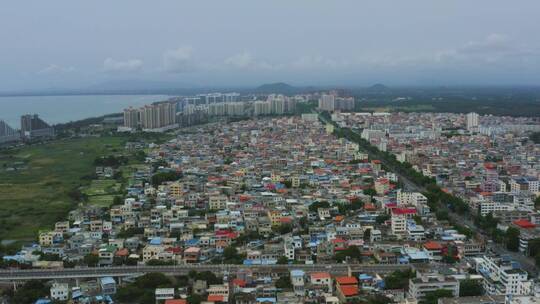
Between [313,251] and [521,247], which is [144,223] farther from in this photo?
[521,247]

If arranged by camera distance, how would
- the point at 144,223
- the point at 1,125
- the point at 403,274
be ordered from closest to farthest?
the point at 403,274
the point at 144,223
the point at 1,125

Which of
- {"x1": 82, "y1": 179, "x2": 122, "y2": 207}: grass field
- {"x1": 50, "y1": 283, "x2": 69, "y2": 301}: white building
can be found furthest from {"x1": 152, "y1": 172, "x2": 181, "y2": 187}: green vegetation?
{"x1": 50, "y1": 283, "x2": 69, "y2": 301}: white building

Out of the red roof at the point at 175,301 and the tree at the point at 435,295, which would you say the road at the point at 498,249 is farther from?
the red roof at the point at 175,301

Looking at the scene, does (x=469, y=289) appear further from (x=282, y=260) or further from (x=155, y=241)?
(x=155, y=241)

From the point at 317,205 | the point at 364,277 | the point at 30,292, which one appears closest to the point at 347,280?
the point at 364,277

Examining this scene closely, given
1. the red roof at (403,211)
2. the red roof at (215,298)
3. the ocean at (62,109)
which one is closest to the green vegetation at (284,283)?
the red roof at (215,298)

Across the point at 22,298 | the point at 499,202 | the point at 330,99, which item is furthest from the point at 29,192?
the point at 330,99
